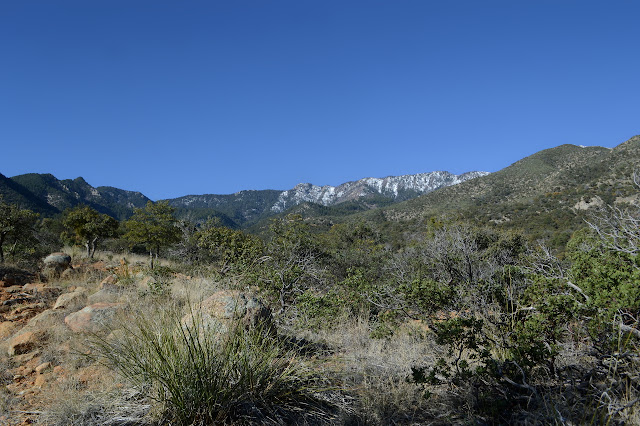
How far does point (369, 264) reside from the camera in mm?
13406

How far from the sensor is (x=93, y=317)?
5.53 m

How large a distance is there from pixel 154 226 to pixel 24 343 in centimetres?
1460

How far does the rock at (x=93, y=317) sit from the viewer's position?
5257 millimetres

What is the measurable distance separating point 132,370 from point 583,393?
385 cm

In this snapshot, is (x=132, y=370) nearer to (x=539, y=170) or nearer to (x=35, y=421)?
(x=35, y=421)

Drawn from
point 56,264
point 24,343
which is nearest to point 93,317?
point 24,343

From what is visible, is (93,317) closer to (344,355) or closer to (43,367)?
(43,367)

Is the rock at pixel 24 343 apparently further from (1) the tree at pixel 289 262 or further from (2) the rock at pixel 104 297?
(1) the tree at pixel 289 262

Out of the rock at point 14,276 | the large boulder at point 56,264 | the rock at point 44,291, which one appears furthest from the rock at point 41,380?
the large boulder at point 56,264

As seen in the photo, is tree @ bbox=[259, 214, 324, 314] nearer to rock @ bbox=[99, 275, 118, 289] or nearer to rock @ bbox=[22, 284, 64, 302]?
rock @ bbox=[99, 275, 118, 289]

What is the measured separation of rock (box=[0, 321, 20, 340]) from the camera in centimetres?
566

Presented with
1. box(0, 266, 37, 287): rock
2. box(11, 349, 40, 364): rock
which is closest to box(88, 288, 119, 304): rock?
box(11, 349, 40, 364): rock

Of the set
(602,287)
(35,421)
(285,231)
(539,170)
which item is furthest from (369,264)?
(539,170)

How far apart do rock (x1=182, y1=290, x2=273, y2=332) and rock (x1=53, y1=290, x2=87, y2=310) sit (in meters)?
3.77
